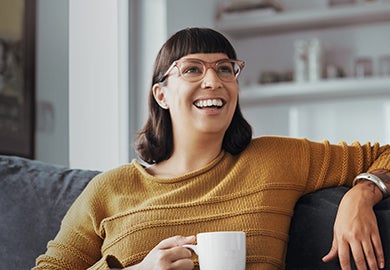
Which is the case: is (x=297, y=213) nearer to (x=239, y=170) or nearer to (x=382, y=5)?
(x=239, y=170)

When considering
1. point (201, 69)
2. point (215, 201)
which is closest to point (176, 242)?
point (215, 201)

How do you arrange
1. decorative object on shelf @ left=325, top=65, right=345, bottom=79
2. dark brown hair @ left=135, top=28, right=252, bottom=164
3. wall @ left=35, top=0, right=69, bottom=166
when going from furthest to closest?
decorative object on shelf @ left=325, top=65, right=345, bottom=79 < wall @ left=35, top=0, right=69, bottom=166 < dark brown hair @ left=135, top=28, right=252, bottom=164

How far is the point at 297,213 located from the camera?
5.88 feet

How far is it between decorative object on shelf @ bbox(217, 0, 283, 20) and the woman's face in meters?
2.85

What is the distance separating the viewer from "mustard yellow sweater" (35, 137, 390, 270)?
1750 mm

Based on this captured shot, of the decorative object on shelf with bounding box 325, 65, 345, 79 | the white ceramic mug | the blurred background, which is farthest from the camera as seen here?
the decorative object on shelf with bounding box 325, 65, 345, 79

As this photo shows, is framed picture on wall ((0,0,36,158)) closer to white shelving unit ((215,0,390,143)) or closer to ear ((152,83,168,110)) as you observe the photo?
ear ((152,83,168,110))

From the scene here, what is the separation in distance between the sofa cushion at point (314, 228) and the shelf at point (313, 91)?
2728 millimetres

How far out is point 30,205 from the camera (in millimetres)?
2092

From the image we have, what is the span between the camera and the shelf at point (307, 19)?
174 inches

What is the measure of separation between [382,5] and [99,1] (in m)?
1.70

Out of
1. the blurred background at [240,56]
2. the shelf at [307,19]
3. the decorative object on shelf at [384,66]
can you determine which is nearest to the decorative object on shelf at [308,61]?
the blurred background at [240,56]

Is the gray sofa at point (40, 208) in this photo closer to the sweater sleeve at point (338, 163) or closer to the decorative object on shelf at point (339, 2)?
the sweater sleeve at point (338, 163)

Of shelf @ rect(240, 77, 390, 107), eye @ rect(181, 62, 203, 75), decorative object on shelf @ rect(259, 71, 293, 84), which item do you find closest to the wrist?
eye @ rect(181, 62, 203, 75)
